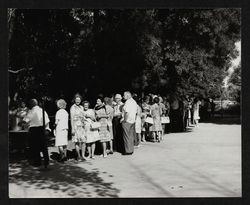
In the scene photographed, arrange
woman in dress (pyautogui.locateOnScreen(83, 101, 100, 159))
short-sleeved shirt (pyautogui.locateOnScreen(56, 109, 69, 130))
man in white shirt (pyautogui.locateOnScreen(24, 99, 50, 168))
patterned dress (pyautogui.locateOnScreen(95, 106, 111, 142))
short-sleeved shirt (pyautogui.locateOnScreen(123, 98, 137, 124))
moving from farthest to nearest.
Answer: short-sleeved shirt (pyautogui.locateOnScreen(123, 98, 137, 124)) → patterned dress (pyautogui.locateOnScreen(95, 106, 111, 142)) → woman in dress (pyautogui.locateOnScreen(83, 101, 100, 159)) → short-sleeved shirt (pyautogui.locateOnScreen(56, 109, 69, 130)) → man in white shirt (pyautogui.locateOnScreen(24, 99, 50, 168))

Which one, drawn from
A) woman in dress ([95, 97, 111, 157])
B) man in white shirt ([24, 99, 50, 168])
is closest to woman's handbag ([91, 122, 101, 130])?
woman in dress ([95, 97, 111, 157])

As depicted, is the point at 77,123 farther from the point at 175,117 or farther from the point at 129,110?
the point at 175,117

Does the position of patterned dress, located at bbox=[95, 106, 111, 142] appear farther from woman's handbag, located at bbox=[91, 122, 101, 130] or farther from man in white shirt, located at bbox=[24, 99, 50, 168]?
man in white shirt, located at bbox=[24, 99, 50, 168]

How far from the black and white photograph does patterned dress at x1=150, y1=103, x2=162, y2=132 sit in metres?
0.04

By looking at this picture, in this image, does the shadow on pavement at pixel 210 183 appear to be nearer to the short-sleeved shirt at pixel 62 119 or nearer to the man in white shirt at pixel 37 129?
the short-sleeved shirt at pixel 62 119

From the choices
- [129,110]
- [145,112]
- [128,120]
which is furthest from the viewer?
[145,112]

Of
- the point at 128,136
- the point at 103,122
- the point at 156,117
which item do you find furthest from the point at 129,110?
the point at 156,117

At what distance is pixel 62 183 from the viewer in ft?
27.0

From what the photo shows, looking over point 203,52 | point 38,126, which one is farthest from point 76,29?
point 203,52

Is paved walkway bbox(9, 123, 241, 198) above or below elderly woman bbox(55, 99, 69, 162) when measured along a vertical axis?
below

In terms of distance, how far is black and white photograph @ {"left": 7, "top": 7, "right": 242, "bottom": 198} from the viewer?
28.1 feet

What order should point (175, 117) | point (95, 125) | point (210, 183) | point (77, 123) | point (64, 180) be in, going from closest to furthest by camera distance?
point (210, 183), point (64, 180), point (77, 123), point (95, 125), point (175, 117)

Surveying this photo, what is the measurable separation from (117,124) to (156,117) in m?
2.02

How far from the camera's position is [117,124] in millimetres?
13805
